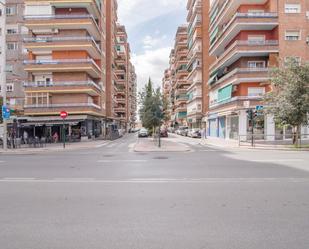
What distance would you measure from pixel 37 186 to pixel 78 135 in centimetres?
2961

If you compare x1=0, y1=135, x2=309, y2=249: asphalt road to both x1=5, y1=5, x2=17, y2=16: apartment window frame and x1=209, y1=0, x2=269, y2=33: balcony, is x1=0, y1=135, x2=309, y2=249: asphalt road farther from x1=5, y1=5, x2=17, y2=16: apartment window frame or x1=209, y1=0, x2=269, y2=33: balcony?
x1=5, y1=5, x2=17, y2=16: apartment window frame

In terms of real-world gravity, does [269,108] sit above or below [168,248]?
above

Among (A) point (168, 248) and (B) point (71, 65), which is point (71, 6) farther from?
(A) point (168, 248)

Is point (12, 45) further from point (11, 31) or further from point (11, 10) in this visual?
point (11, 10)

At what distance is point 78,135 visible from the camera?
37438mm

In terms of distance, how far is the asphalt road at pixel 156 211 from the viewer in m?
4.51

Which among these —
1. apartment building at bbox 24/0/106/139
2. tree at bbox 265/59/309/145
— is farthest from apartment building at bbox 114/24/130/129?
tree at bbox 265/59/309/145

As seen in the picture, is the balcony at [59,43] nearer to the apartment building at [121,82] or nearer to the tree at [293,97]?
the tree at [293,97]

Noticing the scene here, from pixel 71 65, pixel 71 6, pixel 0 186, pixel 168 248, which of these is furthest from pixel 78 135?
pixel 168 248

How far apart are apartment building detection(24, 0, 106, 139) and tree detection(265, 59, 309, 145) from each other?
23553 mm

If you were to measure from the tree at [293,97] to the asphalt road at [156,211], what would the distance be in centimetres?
1305

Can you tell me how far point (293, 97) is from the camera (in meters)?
22.1

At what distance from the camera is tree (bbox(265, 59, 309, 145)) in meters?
21.8

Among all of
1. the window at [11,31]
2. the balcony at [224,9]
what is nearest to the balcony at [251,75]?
the balcony at [224,9]
